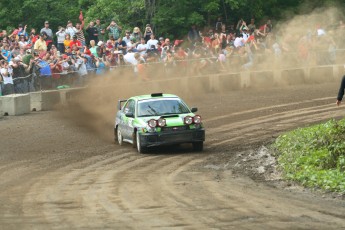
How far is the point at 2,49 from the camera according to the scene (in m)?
31.7

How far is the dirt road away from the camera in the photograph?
1263 cm

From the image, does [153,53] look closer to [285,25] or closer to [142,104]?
[285,25]

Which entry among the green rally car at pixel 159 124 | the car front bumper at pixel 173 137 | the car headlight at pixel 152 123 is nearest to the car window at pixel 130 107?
the green rally car at pixel 159 124

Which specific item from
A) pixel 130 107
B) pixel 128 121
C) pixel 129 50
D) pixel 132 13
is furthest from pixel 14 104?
pixel 132 13

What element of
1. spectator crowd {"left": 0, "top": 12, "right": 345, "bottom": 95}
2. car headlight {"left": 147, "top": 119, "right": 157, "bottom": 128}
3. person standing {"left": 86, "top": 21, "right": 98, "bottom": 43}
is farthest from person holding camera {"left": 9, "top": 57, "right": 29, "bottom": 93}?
car headlight {"left": 147, "top": 119, "right": 157, "bottom": 128}

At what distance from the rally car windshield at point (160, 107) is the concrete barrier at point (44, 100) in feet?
33.1

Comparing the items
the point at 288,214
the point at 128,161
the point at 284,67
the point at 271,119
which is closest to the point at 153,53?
the point at 284,67

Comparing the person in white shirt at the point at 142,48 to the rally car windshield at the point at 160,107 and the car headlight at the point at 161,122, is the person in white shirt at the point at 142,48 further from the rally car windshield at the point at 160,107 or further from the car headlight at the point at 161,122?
the car headlight at the point at 161,122

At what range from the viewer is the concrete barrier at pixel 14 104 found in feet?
102

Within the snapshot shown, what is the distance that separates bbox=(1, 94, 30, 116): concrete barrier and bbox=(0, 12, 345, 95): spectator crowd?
707mm

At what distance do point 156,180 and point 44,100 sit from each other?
16.8 meters

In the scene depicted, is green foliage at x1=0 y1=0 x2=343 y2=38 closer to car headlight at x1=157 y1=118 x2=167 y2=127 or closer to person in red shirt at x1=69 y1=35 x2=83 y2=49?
person in red shirt at x1=69 y1=35 x2=83 y2=49

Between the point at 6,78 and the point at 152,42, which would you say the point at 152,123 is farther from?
the point at 152,42

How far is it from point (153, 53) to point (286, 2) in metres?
12.0
